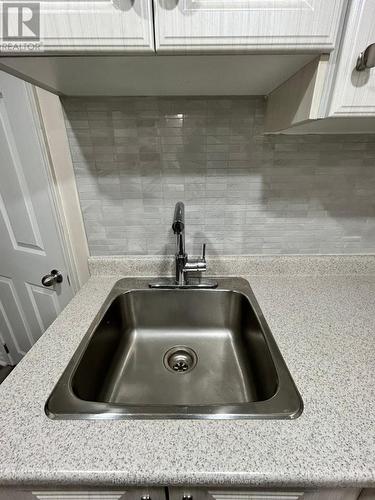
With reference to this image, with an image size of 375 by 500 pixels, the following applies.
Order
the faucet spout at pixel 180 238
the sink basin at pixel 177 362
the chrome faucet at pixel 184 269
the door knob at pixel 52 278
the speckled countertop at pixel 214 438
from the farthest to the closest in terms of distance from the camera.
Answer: the door knob at pixel 52 278 → the chrome faucet at pixel 184 269 → the faucet spout at pixel 180 238 → the sink basin at pixel 177 362 → the speckled countertop at pixel 214 438

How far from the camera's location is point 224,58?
1.69ft

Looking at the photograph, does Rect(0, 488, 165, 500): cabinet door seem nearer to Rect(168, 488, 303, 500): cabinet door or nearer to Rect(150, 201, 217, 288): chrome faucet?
Rect(168, 488, 303, 500): cabinet door

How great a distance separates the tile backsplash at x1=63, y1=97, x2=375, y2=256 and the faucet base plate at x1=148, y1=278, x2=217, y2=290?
0.13 meters

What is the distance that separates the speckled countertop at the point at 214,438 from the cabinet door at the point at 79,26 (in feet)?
2.39

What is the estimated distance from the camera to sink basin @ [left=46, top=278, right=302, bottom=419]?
1.75 feet

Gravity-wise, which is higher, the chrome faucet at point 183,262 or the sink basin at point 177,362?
the chrome faucet at point 183,262

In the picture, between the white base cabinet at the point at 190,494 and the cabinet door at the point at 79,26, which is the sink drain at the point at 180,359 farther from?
the cabinet door at the point at 79,26

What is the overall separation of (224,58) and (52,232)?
0.92 m

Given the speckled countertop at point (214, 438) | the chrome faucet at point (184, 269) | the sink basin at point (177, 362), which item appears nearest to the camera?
the speckled countertop at point (214, 438)

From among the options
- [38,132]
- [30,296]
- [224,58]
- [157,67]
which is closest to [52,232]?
[38,132]

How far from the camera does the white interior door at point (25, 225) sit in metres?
0.90

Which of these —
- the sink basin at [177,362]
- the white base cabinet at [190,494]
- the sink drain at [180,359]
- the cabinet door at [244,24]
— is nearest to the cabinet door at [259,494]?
the white base cabinet at [190,494]

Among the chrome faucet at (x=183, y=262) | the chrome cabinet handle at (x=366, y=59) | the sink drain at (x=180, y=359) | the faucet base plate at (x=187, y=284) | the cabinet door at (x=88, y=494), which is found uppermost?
the chrome cabinet handle at (x=366, y=59)

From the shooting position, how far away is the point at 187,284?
992mm
